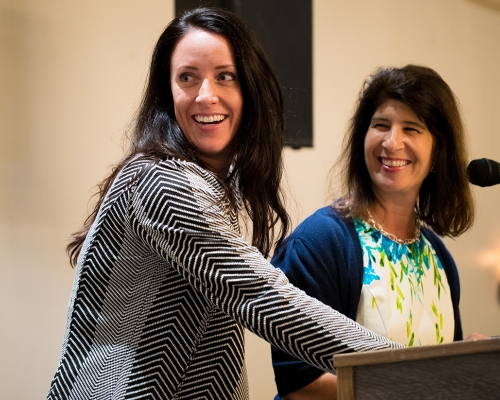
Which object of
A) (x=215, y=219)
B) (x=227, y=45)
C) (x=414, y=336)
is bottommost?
(x=414, y=336)

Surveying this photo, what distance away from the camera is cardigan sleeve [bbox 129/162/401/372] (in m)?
1.06

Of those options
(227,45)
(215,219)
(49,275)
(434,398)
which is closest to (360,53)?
(49,275)

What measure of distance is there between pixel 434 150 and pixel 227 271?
1129 mm

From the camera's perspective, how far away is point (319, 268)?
1774mm

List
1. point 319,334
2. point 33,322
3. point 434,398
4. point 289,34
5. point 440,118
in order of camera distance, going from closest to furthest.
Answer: point 434,398 < point 319,334 < point 440,118 < point 33,322 < point 289,34

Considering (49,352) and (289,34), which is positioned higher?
(289,34)

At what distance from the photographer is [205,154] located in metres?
1.45

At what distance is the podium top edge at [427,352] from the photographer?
806 mm

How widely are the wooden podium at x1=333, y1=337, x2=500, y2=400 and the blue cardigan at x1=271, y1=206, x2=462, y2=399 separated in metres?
0.90

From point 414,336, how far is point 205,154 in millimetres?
798

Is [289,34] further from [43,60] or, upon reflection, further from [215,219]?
[215,219]

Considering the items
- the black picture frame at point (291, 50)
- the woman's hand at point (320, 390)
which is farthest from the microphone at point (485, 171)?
the black picture frame at point (291, 50)

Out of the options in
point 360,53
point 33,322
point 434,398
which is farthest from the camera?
point 360,53

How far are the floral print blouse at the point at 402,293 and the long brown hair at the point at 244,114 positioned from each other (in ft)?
1.41
